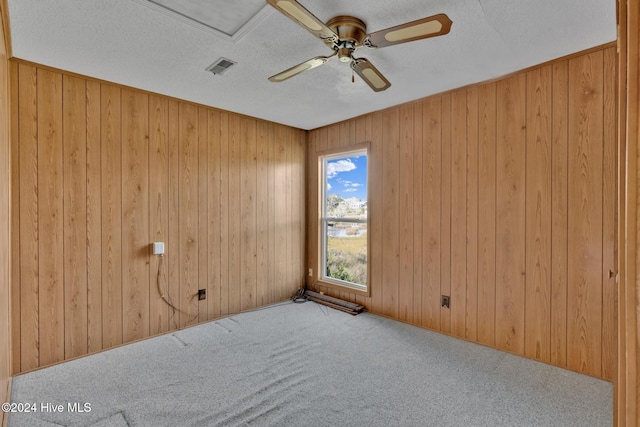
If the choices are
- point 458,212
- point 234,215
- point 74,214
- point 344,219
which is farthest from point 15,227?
point 458,212

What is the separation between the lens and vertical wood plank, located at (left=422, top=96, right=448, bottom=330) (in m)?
3.11

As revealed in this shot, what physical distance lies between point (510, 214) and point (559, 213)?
13.4 inches

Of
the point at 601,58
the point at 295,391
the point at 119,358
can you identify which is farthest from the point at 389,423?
the point at 601,58

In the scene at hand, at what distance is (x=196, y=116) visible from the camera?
11.0 feet

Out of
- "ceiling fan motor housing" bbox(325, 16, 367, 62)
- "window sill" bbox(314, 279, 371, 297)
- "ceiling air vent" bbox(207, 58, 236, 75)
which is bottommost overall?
"window sill" bbox(314, 279, 371, 297)

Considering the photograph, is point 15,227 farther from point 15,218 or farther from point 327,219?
point 327,219

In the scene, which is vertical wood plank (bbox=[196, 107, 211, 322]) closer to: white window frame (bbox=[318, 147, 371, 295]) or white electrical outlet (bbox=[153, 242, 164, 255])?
white electrical outlet (bbox=[153, 242, 164, 255])

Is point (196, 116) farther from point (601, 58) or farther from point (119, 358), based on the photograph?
point (601, 58)

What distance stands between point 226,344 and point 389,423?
1.66m

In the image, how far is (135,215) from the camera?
2953 mm

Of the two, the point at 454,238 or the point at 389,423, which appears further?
the point at 454,238

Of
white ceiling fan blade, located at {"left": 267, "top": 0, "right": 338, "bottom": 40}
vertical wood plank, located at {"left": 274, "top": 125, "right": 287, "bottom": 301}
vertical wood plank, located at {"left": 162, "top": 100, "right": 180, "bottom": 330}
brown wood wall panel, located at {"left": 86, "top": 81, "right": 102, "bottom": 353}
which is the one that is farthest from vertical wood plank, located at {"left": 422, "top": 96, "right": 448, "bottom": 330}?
brown wood wall panel, located at {"left": 86, "top": 81, "right": 102, "bottom": 353}

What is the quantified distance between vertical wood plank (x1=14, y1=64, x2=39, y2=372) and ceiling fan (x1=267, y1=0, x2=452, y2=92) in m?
1.99

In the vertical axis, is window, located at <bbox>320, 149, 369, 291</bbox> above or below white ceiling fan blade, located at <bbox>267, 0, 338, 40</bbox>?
below
